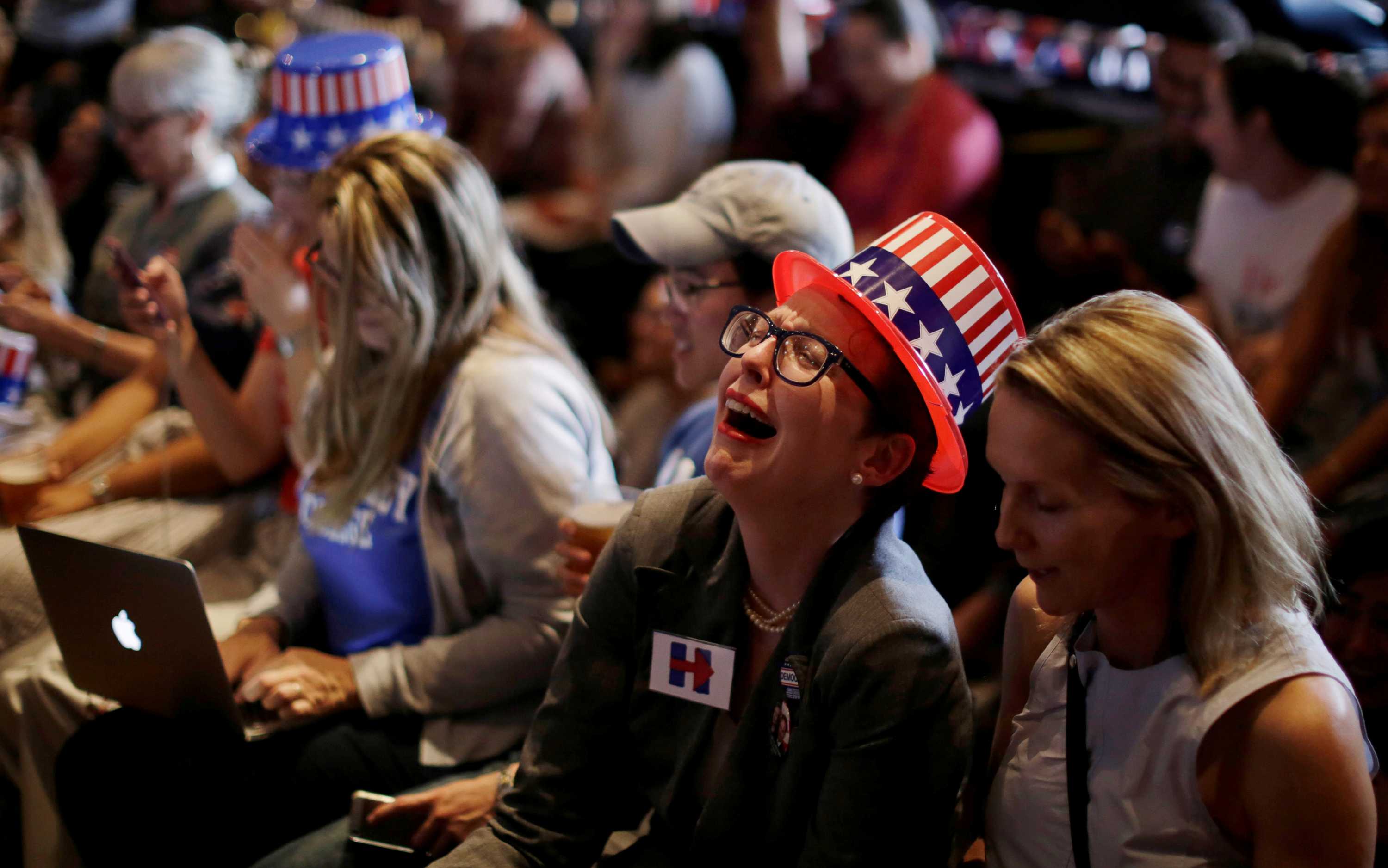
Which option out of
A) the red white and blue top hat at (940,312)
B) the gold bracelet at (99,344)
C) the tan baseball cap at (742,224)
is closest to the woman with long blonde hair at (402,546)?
the tan baseball cap at (742,224)

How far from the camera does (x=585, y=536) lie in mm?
1803

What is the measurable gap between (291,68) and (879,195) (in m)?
2.01

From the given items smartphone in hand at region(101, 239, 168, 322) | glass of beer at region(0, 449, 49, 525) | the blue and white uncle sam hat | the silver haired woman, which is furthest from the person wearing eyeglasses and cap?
glass of beer at region(0, 449, 49, 525)

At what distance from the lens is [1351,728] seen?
1.13 m

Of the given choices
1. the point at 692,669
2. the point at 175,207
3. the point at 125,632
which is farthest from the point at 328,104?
the point at 692,669

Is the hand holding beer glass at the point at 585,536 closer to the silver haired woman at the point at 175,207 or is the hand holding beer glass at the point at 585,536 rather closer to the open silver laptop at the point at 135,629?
the open silver laptop at the point at 135,629

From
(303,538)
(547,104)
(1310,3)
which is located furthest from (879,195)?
(303,538)

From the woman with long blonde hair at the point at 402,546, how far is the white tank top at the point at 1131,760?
867 mm

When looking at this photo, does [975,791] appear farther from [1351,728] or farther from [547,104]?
[547,104]

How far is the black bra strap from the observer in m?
1.26

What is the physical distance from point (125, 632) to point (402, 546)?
451mm

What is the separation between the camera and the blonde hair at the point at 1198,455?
3.78 feet

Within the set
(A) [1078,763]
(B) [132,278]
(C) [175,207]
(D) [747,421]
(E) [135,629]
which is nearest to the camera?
(A) [1078,763]

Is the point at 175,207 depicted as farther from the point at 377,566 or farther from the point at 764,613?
the point at 764,613
